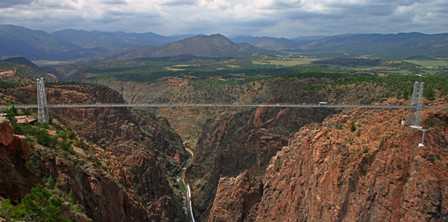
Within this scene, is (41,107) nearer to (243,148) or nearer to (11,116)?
(11,116)

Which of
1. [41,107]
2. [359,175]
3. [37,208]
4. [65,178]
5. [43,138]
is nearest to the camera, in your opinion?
[37,208]

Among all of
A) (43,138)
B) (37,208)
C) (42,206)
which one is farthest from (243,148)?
(37,208)

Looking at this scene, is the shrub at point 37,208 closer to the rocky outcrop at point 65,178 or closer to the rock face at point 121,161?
the rocky outcrop at point 65,178

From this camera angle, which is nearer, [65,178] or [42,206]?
[42,206]

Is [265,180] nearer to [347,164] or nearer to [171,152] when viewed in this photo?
[347,164]

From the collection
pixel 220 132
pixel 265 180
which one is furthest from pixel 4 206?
pixel 220 132

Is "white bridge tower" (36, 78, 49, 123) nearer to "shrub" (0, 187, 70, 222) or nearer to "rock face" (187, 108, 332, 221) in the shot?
"rock face" (187, 108, 332, 221)
